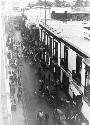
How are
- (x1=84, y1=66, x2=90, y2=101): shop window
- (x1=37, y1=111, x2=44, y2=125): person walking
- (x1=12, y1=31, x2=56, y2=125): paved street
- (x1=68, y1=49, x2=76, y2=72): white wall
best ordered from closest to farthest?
(x1=84, y1=66, x2=90, y2=101): shop window → (x1=37, y1=111, x2=44, y2=125): person walking → (x1=12, y1=31, x2=56, y2=125): paved street → (x1=68, y1=49, x2=76, y2=72): white wall

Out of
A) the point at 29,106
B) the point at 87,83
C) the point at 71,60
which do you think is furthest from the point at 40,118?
the point at 71,60

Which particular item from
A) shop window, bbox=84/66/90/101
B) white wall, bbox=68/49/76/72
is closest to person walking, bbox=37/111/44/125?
shop window, bbox=84/66/90/101

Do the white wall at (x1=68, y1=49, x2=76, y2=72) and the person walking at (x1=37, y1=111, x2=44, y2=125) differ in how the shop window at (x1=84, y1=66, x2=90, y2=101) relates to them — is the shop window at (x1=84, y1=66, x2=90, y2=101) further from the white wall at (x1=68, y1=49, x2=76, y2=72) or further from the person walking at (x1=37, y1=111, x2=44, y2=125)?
the white wall at (x1=68, y1=49, x2=76, y2=72)

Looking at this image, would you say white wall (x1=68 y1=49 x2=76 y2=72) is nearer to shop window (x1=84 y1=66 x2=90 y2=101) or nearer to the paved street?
the paved street

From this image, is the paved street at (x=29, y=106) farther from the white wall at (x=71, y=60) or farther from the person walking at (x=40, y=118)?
the white wall at (x=71, y=60)

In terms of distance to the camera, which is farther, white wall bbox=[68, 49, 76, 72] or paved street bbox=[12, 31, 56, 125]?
white wall bbox=[68, 49, 76, 72]

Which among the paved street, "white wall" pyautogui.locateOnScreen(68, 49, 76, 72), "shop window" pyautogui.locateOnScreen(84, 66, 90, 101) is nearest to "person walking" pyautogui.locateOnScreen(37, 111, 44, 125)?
the paved street

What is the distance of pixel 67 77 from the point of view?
32.2 meters

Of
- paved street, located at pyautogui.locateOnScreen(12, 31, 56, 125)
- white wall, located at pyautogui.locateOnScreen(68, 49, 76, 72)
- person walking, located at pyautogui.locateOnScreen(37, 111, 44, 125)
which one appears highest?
white wall, located at pyautogui.locateOnScreen(68, 49, 76, 72)

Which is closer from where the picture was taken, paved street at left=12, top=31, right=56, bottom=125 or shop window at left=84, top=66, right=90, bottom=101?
shop window at left=84, top=66, right=90, bottom=101

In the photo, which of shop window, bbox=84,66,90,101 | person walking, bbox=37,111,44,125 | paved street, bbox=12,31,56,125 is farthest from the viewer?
paved street, bbox=12,31,56,125

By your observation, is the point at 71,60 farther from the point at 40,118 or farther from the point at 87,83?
the point at 40,118

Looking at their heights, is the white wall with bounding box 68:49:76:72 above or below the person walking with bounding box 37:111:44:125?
above

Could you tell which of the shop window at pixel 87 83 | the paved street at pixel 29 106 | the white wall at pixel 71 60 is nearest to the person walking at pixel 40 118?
the paved street at pixel 29 106
